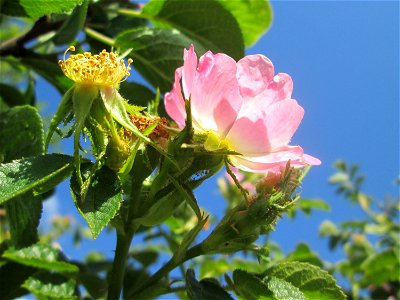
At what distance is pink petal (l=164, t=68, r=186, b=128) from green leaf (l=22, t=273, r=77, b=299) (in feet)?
1.54

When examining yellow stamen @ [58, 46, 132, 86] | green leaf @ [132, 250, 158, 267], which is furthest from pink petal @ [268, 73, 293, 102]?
green leaf @ [132, 250, 158, 267]

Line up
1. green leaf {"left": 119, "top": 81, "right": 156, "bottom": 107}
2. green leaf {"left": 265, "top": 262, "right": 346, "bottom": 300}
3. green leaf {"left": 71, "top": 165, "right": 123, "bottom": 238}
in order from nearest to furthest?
green leaf {"left": 71, "top": 165, "right": 123, "bottom": 238}
green leaf {"left": 265, "top": 262, "right": 346, "bottom": 300}
green leaf {"left": 119, "top": 81, "right": 156, "bottom": 107}

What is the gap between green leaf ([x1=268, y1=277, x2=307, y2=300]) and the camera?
94 cm

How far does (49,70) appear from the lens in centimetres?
151

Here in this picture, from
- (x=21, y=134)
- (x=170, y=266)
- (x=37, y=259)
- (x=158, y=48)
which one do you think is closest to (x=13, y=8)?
(x=21, y=134)

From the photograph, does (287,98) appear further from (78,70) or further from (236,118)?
(78,70)

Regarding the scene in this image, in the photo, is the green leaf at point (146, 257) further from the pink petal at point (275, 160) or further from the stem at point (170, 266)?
the pink petal at point (275, 160)

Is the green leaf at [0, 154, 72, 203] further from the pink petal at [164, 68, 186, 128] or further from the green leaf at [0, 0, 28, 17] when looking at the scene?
the green leaf at [0, 0, 28, 17]

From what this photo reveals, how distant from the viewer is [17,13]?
1219 mm

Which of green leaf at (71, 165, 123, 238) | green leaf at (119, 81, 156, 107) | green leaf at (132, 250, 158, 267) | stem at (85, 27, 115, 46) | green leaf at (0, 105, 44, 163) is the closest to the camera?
green leaf at (71, 165, 123, 238)

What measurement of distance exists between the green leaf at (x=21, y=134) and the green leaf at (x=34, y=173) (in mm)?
262

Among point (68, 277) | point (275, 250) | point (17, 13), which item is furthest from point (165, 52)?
point (275, 250)

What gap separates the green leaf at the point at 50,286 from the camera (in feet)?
4.01

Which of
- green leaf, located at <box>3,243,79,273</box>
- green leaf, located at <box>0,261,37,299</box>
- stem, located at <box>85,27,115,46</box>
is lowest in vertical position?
green leaf, located at <box>0,261,37,299</box>
